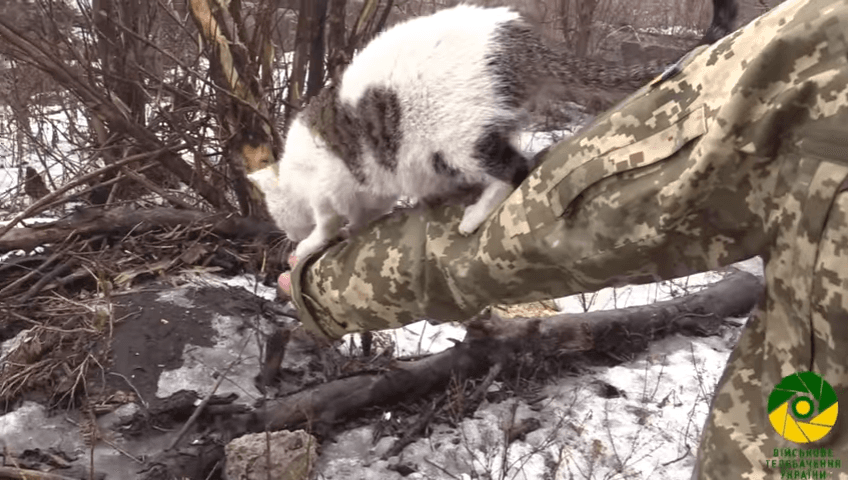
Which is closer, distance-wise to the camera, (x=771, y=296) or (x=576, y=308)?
(x=771, y=296)

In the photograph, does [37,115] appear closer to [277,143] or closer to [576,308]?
[277,143]

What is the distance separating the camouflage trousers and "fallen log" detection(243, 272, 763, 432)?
1.50 meters

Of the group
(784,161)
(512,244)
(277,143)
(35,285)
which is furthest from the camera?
(277,143)

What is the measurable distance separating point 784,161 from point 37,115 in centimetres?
597

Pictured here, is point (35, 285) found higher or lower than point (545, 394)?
higher

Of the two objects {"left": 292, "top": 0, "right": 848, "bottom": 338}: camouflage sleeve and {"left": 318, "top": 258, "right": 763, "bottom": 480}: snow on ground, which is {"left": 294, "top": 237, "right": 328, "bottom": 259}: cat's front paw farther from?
{"left": 318, "top": 258, "right": 763, "bottom": 480}: snow on ground

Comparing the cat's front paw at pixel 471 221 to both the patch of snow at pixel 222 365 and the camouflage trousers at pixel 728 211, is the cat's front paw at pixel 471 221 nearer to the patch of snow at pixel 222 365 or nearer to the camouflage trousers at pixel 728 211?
the camouflage trousers at pixel 728 211

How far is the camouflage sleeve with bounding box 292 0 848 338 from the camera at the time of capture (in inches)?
41.6

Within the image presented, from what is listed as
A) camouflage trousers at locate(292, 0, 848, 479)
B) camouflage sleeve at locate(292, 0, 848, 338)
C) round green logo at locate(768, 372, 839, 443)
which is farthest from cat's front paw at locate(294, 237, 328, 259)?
round green logo at locate(768, 372, 839, 443)

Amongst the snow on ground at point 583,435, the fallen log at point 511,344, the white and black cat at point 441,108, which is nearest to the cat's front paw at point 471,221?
the white and black cat at point 441,108

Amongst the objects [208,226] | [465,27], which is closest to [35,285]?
[208,226]

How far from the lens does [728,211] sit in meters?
1.19

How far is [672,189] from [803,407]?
17.6 inches

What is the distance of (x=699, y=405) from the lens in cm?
321
